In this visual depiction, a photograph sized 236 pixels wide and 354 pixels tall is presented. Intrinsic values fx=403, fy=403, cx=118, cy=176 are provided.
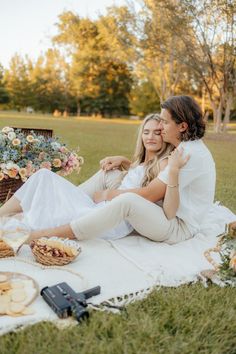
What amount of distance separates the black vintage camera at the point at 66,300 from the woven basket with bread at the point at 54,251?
1.53 ft

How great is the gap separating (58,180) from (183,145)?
116 cm

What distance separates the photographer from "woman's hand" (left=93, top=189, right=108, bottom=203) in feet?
12.7

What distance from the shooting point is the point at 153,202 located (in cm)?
338

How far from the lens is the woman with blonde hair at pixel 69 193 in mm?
3451

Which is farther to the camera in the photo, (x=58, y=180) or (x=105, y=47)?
(x=105, y=47)

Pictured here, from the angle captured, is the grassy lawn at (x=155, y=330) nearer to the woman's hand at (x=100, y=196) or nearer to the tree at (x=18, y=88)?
the woman's hand at (x=100, y=196)

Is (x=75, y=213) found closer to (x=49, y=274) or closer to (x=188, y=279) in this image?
(x=49, y=274)

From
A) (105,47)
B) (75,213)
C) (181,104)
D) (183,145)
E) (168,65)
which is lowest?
(75,213)

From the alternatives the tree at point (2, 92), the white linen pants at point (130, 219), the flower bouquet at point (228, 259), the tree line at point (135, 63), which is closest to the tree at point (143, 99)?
the tree line at point (135, 63)

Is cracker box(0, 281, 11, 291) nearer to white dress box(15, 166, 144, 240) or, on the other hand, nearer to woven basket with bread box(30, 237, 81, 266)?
woven basket with bread box(30, 237, 81, 266)

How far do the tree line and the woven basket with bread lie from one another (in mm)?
20442

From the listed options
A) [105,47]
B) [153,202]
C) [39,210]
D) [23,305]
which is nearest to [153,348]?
[23,305]

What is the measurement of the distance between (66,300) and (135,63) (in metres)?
33.6

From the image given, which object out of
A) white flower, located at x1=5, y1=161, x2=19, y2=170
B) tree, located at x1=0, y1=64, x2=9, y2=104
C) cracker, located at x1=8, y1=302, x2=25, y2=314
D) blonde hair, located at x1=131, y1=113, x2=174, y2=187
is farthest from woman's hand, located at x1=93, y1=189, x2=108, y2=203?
tree, located at x1=0, y1=64, x2=9, y2=104
